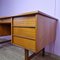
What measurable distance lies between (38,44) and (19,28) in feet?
1.24

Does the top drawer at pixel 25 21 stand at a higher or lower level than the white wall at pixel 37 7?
lower

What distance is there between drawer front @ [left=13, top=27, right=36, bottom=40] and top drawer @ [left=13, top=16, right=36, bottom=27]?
0.21ft

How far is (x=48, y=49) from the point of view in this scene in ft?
6.79

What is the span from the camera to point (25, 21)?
1223mm

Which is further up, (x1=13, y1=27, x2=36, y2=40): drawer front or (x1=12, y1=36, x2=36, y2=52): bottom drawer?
(x1=13, y1=27, x2=36, y2=40): drawer front

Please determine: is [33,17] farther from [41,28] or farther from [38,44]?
[38,44]

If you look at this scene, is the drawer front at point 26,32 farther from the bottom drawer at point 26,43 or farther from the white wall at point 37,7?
the white wall at point 37,7

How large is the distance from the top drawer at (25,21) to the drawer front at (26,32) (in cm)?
6

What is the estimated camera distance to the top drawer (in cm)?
111

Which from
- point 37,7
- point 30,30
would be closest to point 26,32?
point 30,30

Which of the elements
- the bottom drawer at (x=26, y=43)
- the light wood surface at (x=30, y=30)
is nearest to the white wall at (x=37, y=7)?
the light wood surface at (x=30, y=30)

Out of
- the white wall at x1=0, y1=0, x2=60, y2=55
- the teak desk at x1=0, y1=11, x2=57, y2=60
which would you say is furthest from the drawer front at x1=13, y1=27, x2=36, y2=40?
the white wall at x1=0, y1=0, x2=60, y2=55

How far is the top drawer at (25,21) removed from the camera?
111 centimetres

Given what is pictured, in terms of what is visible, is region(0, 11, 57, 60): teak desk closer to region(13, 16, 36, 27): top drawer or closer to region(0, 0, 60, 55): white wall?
region(13, 16, 36, 27): top drawer
